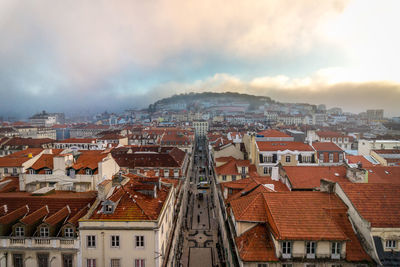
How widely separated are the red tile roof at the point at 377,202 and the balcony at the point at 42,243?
26.2 m

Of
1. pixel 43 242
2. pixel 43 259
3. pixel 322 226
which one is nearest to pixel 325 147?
pixel 322 226

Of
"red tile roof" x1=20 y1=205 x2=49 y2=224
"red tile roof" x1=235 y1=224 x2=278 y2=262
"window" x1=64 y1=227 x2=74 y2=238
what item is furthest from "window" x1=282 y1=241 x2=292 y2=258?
"red tile roof" x1=20 y1=205 x2=49 y2=224

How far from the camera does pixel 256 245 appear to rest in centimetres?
2252

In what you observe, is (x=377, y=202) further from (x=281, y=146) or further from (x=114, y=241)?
(x=281, y=146)

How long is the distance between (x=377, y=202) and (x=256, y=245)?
11870mm

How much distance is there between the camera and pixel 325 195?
86.1 ft

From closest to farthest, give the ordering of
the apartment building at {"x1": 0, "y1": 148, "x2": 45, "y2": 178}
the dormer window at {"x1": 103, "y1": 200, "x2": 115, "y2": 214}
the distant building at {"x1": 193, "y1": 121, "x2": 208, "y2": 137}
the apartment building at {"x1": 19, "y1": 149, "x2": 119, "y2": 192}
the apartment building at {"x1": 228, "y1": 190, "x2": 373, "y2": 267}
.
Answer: the apartment building at {"x1": 228, "y1": 190, "x2": 373, "y2": 267}
the dormer window at {"x1": 103, "y1": 200, "x2": 115, "y2": 214}
the apartment building at {"x1": 19, "y1": 149, "x2": 119, "y2": 192}
the apartment building at {"x1": 0, "y1": 148, "x2": 45, "y2": 178}
the distant building at {"x1": 193, "y1": 121, "x2": 208, "y2": 137}

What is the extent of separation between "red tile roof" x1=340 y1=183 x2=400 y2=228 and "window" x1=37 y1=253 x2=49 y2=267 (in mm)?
28955

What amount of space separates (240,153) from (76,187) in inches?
1490

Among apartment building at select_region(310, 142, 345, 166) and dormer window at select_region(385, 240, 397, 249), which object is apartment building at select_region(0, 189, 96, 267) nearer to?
dormer window at select_region(385, 240, 397, 249)

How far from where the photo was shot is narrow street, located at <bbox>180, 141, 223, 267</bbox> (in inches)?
1433

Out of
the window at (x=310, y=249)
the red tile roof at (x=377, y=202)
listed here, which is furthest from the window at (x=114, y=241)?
the red tile roof at (x=377, y=202)

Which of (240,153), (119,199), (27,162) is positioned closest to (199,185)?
(240,153)

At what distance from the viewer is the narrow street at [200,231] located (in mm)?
36400
